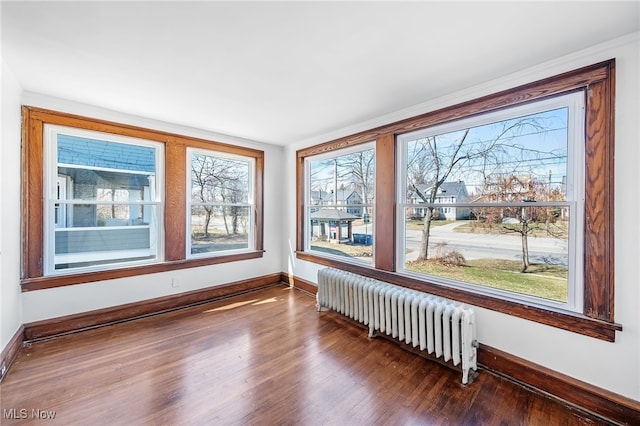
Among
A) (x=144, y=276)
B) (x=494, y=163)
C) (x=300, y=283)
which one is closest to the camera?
(x=494, y=163)

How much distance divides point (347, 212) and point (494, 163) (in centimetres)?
189

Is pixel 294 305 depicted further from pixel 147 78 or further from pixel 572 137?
pixel 572 137

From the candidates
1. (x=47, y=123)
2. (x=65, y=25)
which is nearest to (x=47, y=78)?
(x=47, y=123)

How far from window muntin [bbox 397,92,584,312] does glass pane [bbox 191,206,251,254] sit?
2.57 m

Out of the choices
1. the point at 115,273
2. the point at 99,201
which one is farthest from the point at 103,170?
the point at 115,273

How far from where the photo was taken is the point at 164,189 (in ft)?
11.2

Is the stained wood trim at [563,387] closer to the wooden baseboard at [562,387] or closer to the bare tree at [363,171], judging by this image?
the wooden baseboard at [562,387]

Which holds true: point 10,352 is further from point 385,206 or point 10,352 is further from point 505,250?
point 505,250

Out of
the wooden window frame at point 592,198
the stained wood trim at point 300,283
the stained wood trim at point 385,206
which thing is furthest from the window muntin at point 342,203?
the wooden window frame at point 592,198

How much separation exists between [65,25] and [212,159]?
2383mm

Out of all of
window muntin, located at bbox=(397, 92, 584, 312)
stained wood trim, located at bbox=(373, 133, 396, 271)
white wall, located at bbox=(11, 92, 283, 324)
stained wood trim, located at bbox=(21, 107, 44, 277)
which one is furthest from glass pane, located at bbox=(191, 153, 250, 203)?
window muntin, located at bbox=(397, 92, 584, 312)

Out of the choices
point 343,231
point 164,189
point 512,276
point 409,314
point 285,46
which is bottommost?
point 409,314

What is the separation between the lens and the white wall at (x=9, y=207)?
211cm

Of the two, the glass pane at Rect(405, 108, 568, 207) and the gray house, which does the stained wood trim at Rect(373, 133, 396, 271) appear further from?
the gray house
